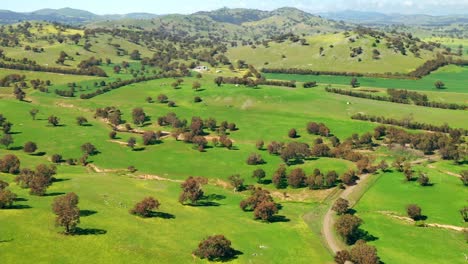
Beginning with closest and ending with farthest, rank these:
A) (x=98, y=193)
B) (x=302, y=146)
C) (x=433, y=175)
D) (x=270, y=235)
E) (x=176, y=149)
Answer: (x=270, y=235) → (x=98, y=193) → (x=433, y=175) → (x=302, y=146) → (x=176, y=149)

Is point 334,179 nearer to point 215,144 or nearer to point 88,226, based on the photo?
point 215,144

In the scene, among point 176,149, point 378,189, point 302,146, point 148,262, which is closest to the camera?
Result: point 148,262

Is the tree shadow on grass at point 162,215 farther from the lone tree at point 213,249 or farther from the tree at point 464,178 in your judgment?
the tree at point 464,178

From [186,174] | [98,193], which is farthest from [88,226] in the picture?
[186,174]

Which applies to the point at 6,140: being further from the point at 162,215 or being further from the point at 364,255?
the point at 364,255

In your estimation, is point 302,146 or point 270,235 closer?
point 270,235

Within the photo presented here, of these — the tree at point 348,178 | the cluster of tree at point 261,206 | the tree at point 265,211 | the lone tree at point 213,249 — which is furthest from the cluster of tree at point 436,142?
the lone tree at point 213,249

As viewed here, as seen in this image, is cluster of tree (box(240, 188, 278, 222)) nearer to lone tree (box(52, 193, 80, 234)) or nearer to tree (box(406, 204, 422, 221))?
tree (box(406, 204, 422, 221))

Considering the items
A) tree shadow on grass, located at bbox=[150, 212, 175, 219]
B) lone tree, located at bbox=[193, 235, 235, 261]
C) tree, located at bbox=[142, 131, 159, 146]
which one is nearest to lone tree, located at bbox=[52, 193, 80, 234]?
tree shadow on grass, located at bbox=[150, 212, 175, 219]
